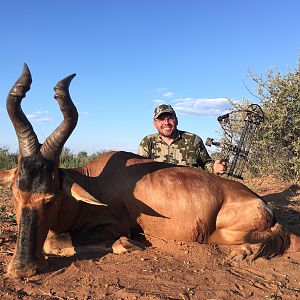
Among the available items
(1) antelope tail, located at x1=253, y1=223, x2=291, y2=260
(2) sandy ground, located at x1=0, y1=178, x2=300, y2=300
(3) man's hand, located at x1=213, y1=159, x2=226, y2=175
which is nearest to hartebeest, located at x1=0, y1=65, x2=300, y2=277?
(1) antelope tail, located at x1=253, y1=223, x2=291, y2=260

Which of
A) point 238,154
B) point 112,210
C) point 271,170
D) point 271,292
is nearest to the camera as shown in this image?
point 271,292

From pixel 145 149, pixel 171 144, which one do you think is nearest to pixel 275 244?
pixel 171 144

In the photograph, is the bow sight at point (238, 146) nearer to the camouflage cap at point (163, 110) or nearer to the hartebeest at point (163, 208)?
the camouflage cap at point (163, 110)

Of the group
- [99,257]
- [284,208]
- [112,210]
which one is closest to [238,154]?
[284,208]

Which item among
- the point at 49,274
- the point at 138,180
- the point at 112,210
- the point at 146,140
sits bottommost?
the point at 49,274

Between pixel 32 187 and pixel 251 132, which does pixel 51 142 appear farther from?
pixel 251 132

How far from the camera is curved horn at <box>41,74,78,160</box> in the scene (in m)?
4.19

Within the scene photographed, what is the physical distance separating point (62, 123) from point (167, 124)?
10.6ft

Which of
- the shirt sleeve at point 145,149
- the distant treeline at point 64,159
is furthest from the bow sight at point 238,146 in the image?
the distant treeline at point 64,159

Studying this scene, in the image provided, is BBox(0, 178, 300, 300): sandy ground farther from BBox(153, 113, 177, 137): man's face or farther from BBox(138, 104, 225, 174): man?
BBox(153, 113, 177, 137): man's face

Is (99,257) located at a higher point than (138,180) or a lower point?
lower

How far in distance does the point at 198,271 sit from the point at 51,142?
195cm

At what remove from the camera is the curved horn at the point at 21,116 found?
13.6 feet

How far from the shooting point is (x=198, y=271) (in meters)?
4.20
